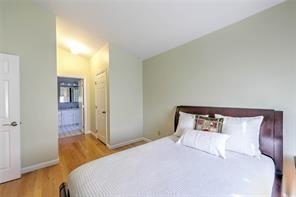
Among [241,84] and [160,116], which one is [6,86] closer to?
[160,116]

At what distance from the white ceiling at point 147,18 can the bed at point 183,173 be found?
5.03 feet

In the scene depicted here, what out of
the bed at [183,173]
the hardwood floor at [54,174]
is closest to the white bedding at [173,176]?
the bed at [183,173]

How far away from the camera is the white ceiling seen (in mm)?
2111

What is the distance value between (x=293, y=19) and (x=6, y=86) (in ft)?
13.4

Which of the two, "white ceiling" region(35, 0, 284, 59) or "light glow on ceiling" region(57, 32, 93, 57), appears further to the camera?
"light glow on ceiling" region(57, 32, 93, 57)

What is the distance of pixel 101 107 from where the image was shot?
421 cm

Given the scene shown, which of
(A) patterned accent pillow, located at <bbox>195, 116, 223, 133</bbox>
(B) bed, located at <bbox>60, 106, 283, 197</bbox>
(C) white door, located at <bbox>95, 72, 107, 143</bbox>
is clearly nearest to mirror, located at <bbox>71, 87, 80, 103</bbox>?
(C) white door, located at <bbox>95, 72, 107, 143</bbox>

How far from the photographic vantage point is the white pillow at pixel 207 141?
1.78 metres

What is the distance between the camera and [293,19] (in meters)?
1.84

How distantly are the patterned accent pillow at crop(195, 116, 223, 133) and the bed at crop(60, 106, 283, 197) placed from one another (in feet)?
1.23

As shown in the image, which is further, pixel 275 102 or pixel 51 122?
pixel 51 122

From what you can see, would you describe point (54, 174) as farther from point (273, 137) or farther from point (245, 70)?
point (245, 70)

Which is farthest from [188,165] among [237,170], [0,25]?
[0,25]

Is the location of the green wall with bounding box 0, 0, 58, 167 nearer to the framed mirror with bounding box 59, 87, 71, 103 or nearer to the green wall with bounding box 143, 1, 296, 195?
the green wall with bounding box 143, 1, 296, 195
